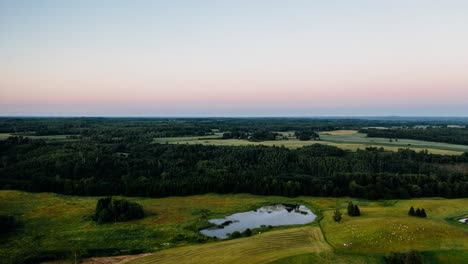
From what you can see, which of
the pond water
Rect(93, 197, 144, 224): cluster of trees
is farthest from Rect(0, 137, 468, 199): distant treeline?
Rect(93, 197, 144, 224): cluster of trees

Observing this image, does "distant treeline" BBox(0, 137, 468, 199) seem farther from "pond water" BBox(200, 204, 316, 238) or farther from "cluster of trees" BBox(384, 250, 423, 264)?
"cluster of trees" BBox(384, 250, 423, 264)

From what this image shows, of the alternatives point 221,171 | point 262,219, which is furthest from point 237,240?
point 221,171

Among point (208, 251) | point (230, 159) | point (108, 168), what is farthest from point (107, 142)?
point (208, 251)

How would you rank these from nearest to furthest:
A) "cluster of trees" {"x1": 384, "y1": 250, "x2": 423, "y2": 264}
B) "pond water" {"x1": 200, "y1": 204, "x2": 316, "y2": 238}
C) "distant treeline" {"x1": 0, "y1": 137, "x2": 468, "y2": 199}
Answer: "cluster of trees" {"x1": 384, "y1": 250, "x2": 423, "y2": 264}
"pond water" {"x1": 200, "y1": 204, "x2": 316, "y2": 238}
"distant treeline" {"x1": 0, "y1": 137, "x2": 468, "y2": 199}

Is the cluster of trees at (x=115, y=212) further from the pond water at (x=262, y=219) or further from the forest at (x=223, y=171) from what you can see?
the forest at (x=223, y=171)

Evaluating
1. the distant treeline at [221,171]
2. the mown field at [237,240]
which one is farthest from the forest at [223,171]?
the mown field at [237,240]
